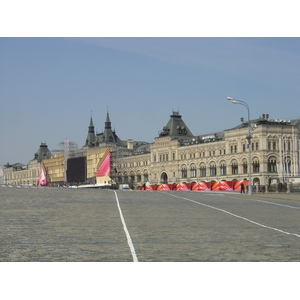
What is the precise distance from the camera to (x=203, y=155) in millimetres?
120375

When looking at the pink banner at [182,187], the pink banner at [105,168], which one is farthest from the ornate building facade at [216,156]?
the pink banner at [182,187]

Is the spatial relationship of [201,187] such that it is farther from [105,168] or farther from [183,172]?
[105,168]

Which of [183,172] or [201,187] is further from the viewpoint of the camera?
[183,172]

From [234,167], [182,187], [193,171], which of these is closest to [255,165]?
[234,167]

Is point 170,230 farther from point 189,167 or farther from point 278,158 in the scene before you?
point 189,167

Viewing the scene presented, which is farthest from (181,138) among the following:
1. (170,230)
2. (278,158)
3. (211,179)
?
(170,230)

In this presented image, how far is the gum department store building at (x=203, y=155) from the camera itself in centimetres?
10069

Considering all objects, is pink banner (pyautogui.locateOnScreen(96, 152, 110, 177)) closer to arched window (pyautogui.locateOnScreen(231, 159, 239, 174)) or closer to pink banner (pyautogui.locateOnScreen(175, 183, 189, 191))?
arched window (pyautogui.locateOnScreen(231, 159, 239, 174))

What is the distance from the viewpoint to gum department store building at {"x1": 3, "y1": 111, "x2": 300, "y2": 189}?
100688mm

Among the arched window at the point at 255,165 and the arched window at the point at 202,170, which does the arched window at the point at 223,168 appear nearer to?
the arched window at the point at 202,170

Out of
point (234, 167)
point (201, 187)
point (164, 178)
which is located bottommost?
point (201, 187)

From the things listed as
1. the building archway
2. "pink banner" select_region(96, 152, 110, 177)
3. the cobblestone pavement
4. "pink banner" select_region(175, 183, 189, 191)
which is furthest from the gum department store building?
the cobblestone pavement

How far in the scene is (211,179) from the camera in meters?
115
